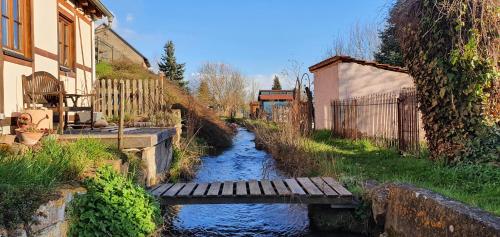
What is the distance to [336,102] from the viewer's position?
15.5 meters

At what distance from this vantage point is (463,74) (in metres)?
6.98

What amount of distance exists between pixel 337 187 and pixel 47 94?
192 inches

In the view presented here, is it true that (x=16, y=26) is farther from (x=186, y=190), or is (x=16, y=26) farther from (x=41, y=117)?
(x=186, y=190)

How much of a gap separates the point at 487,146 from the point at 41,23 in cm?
806

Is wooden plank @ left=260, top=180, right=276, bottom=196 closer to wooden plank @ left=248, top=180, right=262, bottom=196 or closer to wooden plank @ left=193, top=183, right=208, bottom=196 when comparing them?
wooden plank @ left=248, top=180, right=262, bottom=196

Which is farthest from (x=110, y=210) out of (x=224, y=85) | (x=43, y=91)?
(x=224, y=85)

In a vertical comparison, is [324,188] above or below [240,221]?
above

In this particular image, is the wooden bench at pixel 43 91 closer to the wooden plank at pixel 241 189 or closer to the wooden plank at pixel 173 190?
the wooden plank at pixel 173 190

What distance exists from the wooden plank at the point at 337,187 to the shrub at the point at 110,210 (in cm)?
238

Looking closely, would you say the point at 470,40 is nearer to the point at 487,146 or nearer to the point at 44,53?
the point at 487,146

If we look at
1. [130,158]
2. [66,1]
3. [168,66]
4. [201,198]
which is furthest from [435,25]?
[168,66]

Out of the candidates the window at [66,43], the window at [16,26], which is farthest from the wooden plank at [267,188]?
the window at [66,43]

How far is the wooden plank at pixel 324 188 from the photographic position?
5.66 m

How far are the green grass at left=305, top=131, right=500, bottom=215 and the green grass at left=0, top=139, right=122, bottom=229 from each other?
3.49 metres
